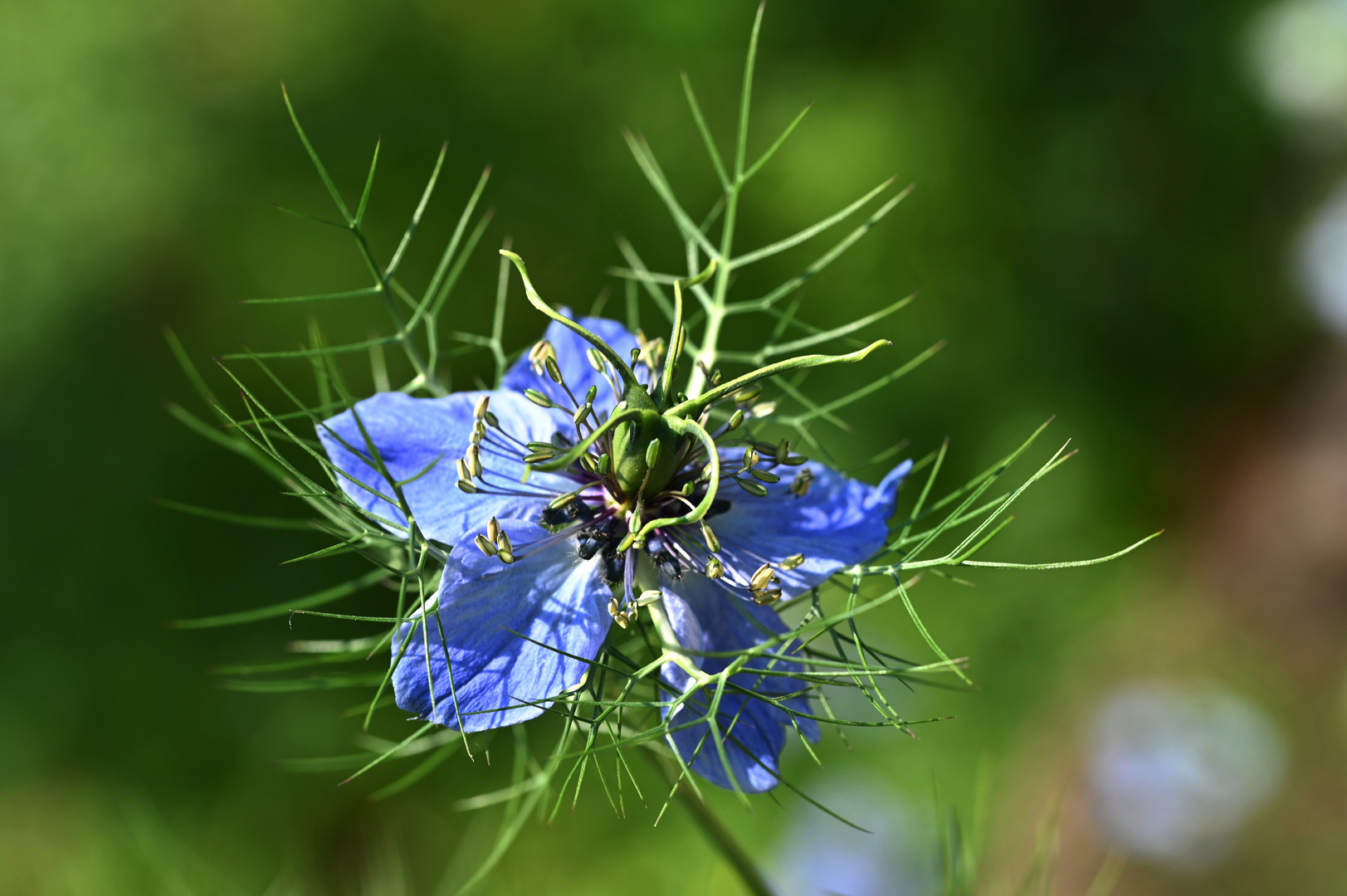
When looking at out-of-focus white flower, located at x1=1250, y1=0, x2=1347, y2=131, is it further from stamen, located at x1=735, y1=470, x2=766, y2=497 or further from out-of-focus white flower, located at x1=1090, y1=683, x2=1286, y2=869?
stamen, located at x1=735, y1=470, x2=766, y2=497

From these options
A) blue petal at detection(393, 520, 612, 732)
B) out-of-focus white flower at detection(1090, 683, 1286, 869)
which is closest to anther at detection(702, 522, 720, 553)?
blue petal at detection(393, 520, 612, 732)

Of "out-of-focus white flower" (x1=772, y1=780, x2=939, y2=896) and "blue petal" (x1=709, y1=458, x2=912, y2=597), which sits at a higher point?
"blue petal" (x1=709, y1=458, x2=912, y2=597)

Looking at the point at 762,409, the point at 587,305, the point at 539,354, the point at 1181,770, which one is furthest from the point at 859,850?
the point at 539,354

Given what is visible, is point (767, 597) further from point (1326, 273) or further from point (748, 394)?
point (1326, 273)

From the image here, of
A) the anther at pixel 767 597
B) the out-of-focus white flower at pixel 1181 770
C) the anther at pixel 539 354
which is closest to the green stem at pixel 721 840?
the anther at pixel 767 597

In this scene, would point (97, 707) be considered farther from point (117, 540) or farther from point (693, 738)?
point (693, 738)

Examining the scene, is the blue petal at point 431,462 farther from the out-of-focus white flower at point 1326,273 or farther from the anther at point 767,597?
the out-of-focus white flower at point 1326,273

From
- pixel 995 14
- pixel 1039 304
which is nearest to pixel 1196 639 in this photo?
pixel 1039 304
